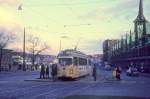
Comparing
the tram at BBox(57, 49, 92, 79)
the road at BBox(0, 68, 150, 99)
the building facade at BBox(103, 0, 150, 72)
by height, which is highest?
the building facade at BBox(103, 0, 150, 72)

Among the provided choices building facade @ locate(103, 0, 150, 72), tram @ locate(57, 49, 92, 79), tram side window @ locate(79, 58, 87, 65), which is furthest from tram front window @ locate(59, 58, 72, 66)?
building facade @ locate(103, 0, 150, 72)

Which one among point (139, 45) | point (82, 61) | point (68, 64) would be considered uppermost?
point (139, 45)

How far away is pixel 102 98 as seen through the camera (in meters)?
21.9

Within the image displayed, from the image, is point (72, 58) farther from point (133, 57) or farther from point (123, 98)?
point (133, 57)

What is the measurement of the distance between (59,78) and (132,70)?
27.8m

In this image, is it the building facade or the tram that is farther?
the building facade

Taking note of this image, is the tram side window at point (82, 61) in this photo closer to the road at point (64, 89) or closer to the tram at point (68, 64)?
the tram at point (68, 64)

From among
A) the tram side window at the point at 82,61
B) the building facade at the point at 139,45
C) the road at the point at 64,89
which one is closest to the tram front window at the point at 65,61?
the tram side window at the point at 82,61

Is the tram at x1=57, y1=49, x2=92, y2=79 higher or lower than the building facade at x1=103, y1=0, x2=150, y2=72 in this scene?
lower

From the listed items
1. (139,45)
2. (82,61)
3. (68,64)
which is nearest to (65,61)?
(68,64)

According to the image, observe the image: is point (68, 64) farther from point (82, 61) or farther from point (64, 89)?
point (64, 89)

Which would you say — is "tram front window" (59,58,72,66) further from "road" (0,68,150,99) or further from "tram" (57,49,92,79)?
"road" (0,68,150,99)

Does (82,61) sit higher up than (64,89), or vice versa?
(82,61)

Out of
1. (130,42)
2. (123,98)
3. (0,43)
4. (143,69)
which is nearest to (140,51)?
(143,69)
